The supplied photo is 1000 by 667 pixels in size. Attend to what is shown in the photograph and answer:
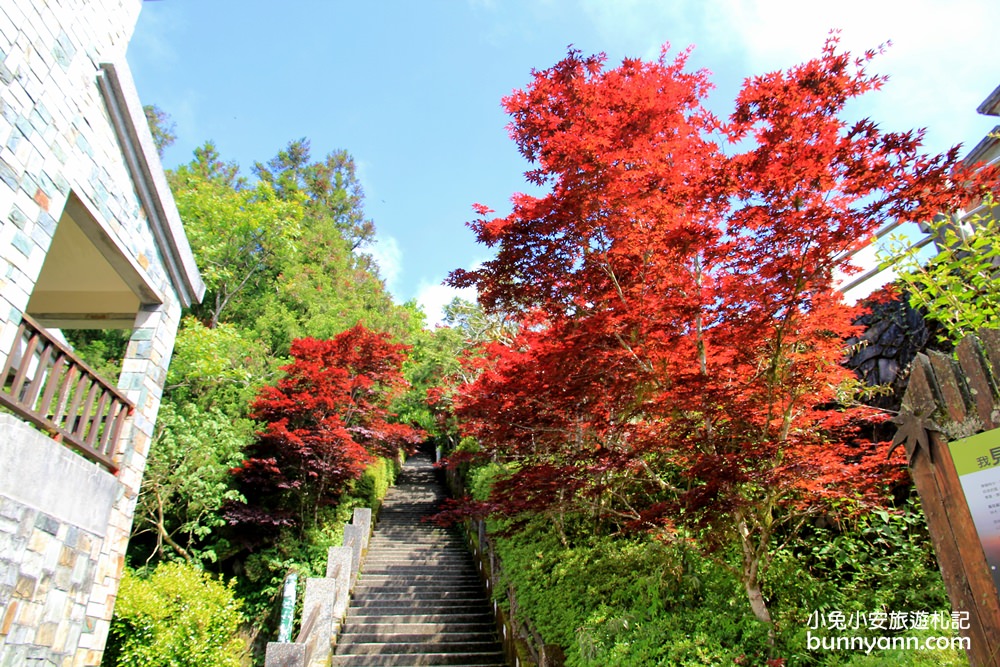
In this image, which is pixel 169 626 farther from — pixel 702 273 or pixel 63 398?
pixel 702 273

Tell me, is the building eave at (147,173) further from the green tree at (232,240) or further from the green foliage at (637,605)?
the green tree at (232,240)

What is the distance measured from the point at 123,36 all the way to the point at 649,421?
6445mm

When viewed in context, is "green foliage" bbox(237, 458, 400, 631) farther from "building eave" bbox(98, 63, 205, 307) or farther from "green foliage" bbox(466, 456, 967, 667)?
"building eave" bbox(98, 63, 205, 307)

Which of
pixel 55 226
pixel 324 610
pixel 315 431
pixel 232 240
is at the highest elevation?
pixel 232 240

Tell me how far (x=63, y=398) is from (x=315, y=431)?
8.01 m

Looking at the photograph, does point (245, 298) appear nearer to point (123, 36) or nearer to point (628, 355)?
point (123, 36)

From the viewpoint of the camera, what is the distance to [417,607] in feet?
33.2

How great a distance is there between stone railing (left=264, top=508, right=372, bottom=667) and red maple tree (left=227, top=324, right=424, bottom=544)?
1564 millimetres

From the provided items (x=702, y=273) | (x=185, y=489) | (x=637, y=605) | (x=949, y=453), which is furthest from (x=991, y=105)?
(x=185, y=489)

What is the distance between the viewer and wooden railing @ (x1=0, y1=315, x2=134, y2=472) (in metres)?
3.97

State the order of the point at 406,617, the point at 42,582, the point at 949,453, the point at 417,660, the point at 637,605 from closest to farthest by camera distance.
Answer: the point at 949,453, the point at 42,582, the point at 637,605, the point at 417,660, the point at 406,617

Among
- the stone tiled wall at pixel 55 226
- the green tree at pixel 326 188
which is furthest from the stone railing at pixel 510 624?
the green tree at pixel 326 188

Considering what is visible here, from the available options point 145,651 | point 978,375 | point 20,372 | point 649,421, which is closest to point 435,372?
point 145,651

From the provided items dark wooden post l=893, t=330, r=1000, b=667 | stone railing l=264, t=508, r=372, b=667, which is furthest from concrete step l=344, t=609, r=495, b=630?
dark wooden post l=893, t=330, r=1000, b=667
